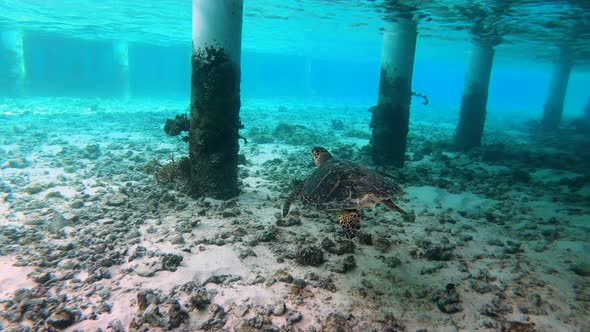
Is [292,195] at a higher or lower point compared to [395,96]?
lower

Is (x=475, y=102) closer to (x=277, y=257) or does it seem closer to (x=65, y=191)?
(x=277, y=257)

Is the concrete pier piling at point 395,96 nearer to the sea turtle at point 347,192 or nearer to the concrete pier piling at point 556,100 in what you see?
the sea turtle at point 347,192

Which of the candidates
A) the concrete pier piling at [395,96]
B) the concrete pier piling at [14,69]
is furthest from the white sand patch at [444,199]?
the concrete pier piling at [14,69]

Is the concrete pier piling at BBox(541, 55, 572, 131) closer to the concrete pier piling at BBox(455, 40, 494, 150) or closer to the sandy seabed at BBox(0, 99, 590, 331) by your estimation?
the concrete pier piling at BBox(455, 40, 494, 150)

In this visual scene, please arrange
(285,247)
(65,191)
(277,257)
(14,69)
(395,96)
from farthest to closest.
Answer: (14,69) < (395,96) < (65,191) < (285,247) < (277,257)

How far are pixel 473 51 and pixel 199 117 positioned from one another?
16381 millimetres

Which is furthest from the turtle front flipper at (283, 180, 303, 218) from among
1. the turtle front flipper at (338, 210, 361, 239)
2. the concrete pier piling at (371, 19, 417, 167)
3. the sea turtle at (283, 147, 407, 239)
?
the concrete pier piling at (371, 19, 417, 167)

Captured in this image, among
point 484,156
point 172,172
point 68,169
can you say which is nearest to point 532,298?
point 172,172

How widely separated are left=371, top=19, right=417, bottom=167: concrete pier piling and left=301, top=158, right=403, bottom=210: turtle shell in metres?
6.23

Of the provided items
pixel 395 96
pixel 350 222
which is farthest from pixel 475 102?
pixel 350 222

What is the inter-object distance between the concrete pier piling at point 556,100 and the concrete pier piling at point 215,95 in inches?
1123

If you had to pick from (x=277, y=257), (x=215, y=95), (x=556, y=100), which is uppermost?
(x=556, y=100)

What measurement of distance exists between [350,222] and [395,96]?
7.84 m

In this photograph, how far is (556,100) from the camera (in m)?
25.7
